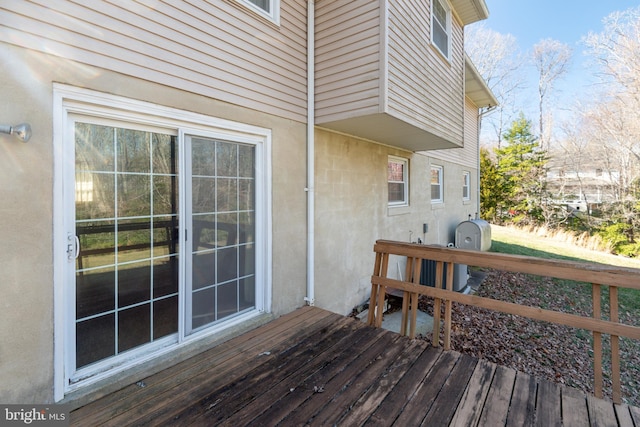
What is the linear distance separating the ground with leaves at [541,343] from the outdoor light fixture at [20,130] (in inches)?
179

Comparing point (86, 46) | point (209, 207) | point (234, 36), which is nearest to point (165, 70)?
point (86, 46)

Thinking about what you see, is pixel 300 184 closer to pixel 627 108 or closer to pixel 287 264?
pixel 287 264

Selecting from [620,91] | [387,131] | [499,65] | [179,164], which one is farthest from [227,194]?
[499,65]

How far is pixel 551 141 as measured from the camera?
16.7 meters

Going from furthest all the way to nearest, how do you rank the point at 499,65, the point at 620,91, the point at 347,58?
the point at 499,65, the point at 620,91, the point at 347,58

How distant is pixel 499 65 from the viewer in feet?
60.0

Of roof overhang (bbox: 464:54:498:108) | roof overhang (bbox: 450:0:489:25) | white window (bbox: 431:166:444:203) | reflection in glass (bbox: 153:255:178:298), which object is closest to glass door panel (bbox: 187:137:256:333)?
reflection in glass (bbox: 153:255:178:298)

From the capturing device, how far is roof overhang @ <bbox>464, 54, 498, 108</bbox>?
7782 mm

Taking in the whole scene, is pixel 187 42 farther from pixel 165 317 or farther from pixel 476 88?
pixel 476 88

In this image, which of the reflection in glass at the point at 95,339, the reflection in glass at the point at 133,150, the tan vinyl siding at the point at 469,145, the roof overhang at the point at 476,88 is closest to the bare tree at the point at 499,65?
the tan vinyl siding at the point at 469,145

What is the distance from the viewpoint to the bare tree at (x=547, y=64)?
18.1 metres

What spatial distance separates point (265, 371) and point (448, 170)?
8.12 metres

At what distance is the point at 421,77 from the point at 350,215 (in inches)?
86.4

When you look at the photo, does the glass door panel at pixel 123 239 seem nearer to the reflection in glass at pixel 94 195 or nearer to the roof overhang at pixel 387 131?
the reflection in glass at pixel 94 195
